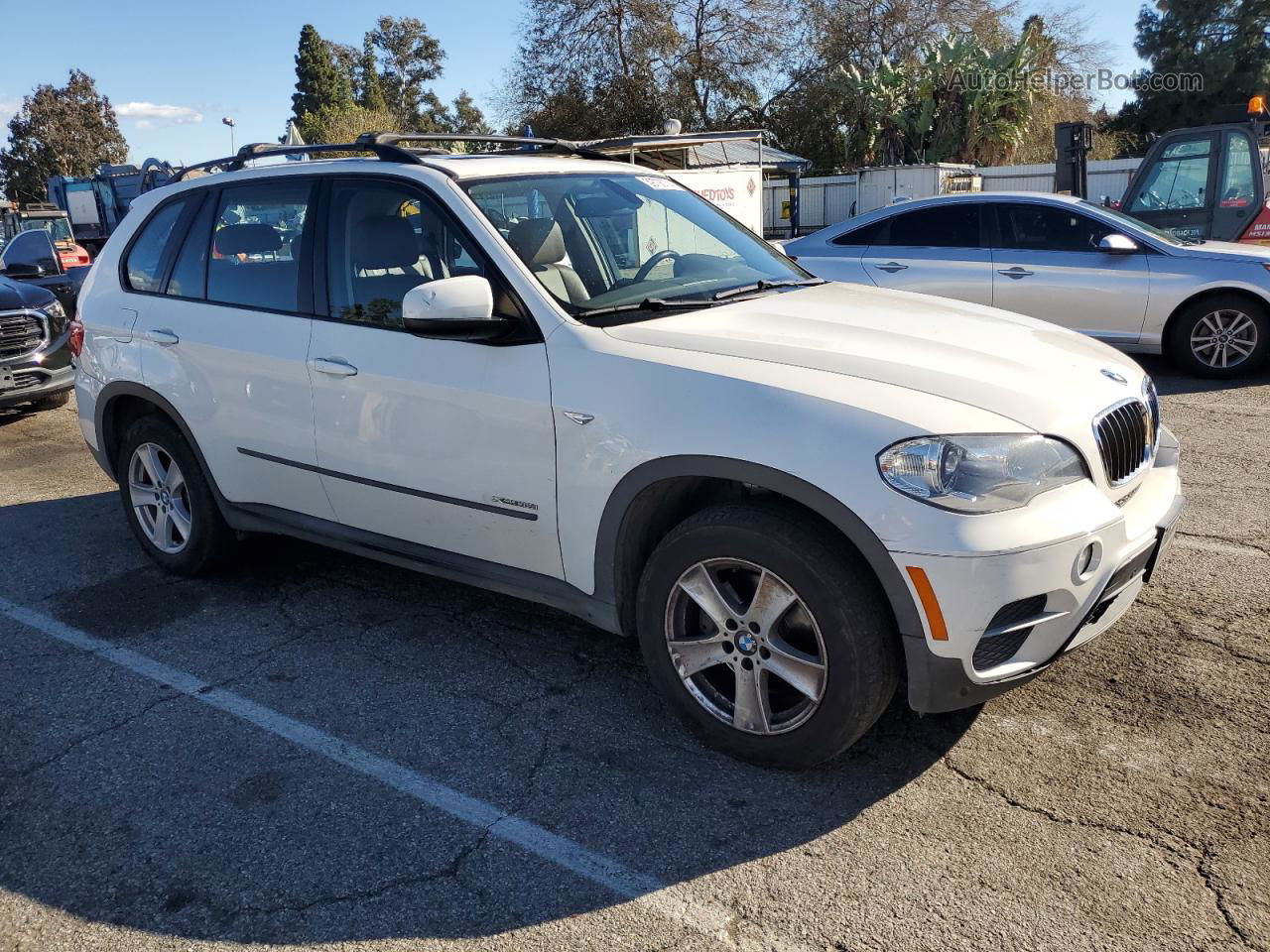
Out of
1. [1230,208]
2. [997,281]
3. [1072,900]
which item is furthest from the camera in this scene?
[1230,208]

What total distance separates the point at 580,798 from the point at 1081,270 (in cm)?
697

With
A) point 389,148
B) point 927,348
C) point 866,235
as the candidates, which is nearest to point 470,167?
point 389,148

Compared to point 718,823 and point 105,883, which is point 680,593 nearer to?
Answer: point 718,823

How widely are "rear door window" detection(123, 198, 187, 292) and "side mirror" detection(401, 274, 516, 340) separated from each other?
6.76 ft

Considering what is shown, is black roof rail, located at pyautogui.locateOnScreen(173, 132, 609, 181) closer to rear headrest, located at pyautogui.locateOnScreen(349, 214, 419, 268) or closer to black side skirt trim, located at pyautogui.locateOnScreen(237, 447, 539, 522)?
rear headrest, located at pyautogui.locateOnScreen(349, 214, 419, 268)

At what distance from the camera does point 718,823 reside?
2.95m

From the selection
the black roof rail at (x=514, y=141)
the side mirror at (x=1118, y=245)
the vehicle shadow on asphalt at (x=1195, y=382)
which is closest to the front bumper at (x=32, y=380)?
the black roof rail at (x=514, y=141)

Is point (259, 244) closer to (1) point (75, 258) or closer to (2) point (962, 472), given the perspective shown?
(2) point (962, 472)

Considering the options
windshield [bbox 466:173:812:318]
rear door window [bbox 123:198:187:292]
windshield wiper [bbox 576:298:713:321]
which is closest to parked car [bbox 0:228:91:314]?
rear door window [bbox 123:198:187:292]

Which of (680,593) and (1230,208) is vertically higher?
(1230,208)

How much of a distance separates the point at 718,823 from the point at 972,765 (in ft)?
2.65

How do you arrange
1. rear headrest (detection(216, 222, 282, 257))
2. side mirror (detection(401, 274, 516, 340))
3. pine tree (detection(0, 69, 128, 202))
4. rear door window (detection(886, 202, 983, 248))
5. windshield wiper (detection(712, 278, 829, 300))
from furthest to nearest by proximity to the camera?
pine tree (detection(0, 69, 128, 202)) → rear door window (detection(886, 202, 983, 248)) → rear headrest (detection(216, 222, 282, 257)) → windshield wiper (detection(712, 278, 829, 300)) → side mirror (detection(401, 274, 516, 340))

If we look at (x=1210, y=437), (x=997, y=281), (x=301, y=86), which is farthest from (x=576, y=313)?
(x=301, y=86)

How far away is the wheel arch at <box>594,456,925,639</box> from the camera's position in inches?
109
